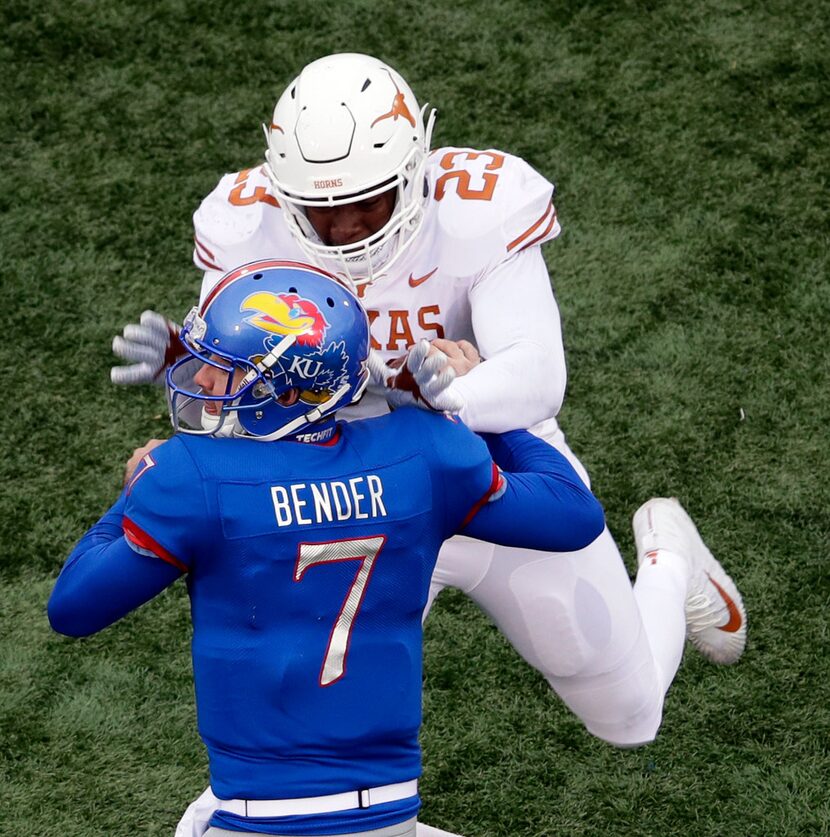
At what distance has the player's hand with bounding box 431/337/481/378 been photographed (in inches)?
131

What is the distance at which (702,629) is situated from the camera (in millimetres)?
4594

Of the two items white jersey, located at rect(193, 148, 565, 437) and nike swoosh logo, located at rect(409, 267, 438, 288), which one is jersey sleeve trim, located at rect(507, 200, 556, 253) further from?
nike swoosh logo, located at rect(409, 267, 438, 288)

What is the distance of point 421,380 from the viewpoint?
288 cm

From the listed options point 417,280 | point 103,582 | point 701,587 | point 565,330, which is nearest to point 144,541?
point 103,582

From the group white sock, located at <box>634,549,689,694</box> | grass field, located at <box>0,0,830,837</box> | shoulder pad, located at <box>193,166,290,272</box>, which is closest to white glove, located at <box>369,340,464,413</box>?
shoulder pad, located at <box>193,166,290,272</box>

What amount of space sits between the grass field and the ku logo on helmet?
2.05 meters

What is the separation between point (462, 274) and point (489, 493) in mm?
990

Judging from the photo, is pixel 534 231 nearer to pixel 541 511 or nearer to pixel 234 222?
pixel 234 222

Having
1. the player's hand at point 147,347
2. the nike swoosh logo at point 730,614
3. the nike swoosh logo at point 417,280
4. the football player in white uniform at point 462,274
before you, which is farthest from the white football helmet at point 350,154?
the nike swoosh logo at point 730,614

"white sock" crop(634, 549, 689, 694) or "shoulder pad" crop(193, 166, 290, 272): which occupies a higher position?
"shoulder pad" crop(193, 166, 290, 272)

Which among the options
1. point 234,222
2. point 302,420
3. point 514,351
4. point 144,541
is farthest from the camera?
point 234,222

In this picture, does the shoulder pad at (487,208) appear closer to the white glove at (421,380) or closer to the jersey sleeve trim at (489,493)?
the white glove at (421,380)

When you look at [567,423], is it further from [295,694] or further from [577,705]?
[295,694]

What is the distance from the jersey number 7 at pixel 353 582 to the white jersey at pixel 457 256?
35.3 inches
